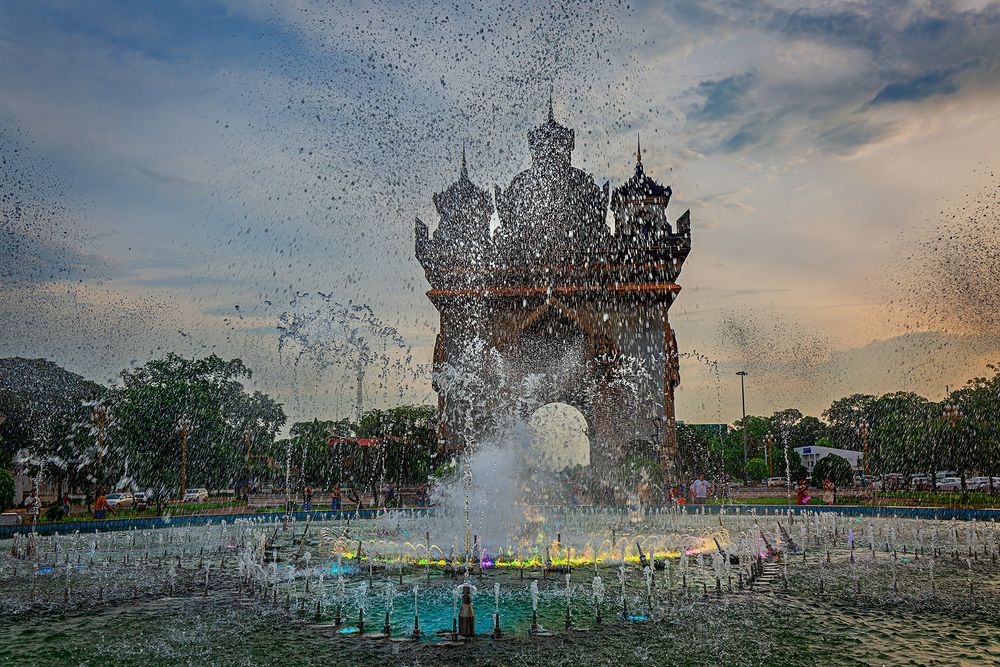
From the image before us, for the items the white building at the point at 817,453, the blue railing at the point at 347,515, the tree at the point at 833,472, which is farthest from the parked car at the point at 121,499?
the white building at the point at 817,453

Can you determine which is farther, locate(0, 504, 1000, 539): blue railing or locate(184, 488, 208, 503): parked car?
locate(184, 488, 208, 503): parked car

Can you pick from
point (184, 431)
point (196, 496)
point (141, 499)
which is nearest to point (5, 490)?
point (184, 431)

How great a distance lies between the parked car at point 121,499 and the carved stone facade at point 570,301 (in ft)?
39.7

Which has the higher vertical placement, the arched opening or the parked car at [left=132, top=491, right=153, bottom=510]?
the arched opening

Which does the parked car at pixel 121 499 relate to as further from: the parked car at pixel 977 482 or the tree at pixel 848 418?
the tree at pixel 848 418

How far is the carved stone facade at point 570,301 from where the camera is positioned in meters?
31.2

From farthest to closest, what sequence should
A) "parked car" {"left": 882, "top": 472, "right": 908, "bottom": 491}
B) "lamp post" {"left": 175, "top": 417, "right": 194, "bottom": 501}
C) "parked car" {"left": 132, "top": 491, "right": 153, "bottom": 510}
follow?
"parked car" {"left": 882, "top": 472, "right": 908, "bottom": 491} → "lamp post" {"left": 175, "top": 417, "right": 194, "bottom": 501} → "parked car" {"left": 132, "top": 491, "right": 153, "bottom": 510}

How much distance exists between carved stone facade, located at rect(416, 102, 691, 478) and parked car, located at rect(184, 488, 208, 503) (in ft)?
34.2

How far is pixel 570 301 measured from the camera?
31547 mm

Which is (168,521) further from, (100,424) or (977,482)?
(977,482)

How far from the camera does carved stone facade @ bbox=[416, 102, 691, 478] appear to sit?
31.2 metres

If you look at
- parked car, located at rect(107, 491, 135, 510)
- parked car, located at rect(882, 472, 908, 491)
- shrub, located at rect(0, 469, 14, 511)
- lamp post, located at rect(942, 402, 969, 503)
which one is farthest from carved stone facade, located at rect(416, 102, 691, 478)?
shrub, located at rect(0, 469, 14, 511)

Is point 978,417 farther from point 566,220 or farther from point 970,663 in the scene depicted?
point 970,663

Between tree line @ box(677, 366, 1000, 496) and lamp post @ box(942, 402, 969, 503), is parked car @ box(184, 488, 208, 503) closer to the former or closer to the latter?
tree line @ box(677, 366, 1000, 496)
